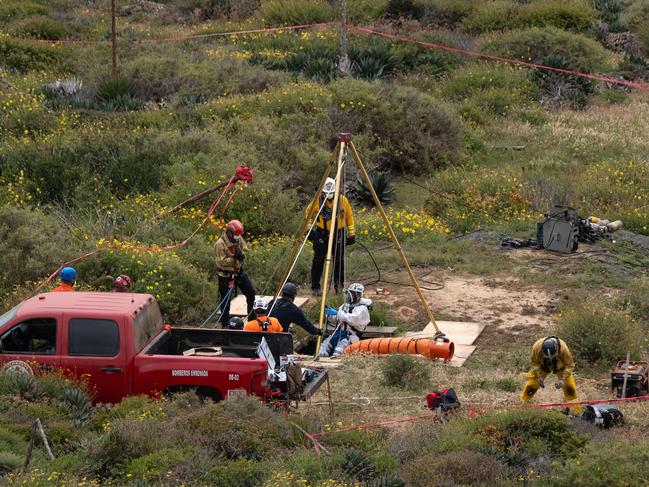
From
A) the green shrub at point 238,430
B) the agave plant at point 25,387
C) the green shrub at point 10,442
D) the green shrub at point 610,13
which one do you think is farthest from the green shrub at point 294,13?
the green shrub at point 10,442

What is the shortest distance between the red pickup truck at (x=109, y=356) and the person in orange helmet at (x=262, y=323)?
1.20 m

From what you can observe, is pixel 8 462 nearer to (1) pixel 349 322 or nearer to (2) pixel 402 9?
(1) pixel 349 322

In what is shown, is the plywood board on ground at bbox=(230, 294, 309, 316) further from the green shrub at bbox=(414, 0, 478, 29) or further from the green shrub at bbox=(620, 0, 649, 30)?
the green shrub at bbox=(620, 0, 649, 30)

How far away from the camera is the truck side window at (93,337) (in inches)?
471

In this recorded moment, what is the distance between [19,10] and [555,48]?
1898 cm

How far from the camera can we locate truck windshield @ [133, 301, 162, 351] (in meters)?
12.1

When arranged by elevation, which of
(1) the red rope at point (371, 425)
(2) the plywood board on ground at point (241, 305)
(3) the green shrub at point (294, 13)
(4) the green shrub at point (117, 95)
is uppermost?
(3) the green shrub at point (294, 13)

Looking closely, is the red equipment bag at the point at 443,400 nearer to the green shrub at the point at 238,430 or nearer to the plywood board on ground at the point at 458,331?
the green shrub at the point at 238,430

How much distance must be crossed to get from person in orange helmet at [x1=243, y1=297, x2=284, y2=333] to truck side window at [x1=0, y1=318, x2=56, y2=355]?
2.37m

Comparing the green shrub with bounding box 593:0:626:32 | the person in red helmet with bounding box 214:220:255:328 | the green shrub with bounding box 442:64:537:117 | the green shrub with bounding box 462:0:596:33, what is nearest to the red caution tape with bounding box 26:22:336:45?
the green shrub with bounding box 462:0:596:33

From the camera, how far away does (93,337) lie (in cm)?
1201

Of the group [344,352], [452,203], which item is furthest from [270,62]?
[344,352]

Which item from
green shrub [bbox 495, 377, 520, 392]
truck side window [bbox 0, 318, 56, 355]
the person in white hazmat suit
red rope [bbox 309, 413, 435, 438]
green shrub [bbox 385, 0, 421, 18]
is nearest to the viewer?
red rope [bbox 309, 413, 435, 438]

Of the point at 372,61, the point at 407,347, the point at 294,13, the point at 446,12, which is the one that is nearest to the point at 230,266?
the point at 407,347
